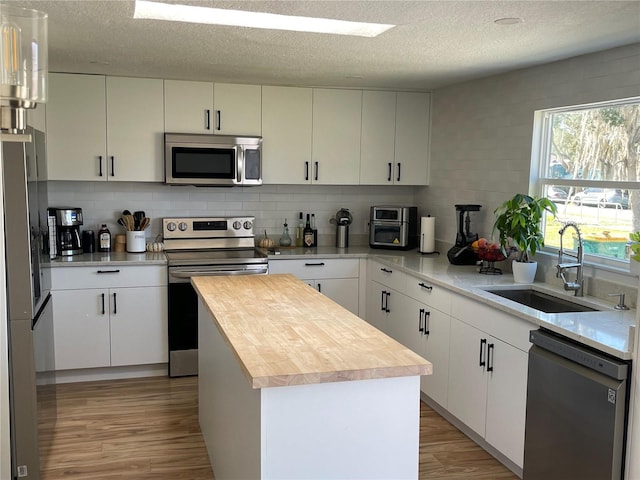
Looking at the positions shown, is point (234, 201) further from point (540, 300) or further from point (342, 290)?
point (540, 300)

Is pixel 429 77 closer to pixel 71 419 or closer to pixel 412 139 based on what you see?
pixel 412 139

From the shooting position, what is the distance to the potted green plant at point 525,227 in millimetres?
3820

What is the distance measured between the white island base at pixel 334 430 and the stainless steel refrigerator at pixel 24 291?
4.24ft

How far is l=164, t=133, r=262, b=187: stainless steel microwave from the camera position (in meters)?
4.97

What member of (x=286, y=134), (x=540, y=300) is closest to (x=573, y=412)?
(x=540, y=300)

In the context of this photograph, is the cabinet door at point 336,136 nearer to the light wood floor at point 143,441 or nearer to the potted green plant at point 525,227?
the potted green plant at point 525,227

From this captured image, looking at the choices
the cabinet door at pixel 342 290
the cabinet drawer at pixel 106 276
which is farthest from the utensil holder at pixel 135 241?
the cabinet door at pixel 342 290

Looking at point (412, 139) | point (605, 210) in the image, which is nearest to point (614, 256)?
point (605, 210)

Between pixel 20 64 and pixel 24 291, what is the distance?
94.3 inches

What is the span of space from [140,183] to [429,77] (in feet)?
8.12

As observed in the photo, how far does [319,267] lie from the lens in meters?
5.15

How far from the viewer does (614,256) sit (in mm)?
3568

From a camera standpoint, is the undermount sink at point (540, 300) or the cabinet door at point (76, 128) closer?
the undermount sink at point (540, 300)

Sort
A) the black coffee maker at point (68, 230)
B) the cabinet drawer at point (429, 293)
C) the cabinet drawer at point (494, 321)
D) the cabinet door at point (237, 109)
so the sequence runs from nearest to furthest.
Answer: the cabinet drawer at point (494, 321), the cabinet drawer at point (429, 293), the black coffee maker at point (68, 230), the cabinet door at point (237, 109)
